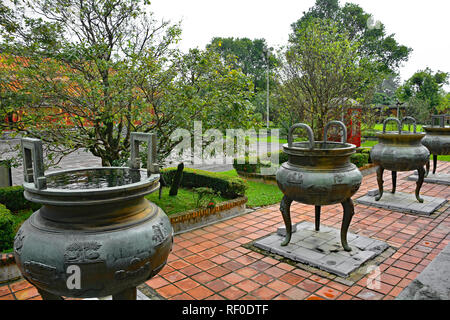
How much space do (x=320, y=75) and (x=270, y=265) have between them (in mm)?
7250

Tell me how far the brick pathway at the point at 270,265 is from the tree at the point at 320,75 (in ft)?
15.4

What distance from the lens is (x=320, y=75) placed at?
32.7 feet

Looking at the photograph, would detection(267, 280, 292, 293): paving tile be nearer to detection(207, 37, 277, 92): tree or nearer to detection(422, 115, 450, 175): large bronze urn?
detection(422, 115, 450, 175): large bronze urn

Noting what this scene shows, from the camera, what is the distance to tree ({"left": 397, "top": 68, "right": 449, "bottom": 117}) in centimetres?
2700

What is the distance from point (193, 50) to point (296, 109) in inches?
240

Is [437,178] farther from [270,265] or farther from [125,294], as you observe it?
[125,294]

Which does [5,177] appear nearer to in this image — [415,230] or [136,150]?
[136,150]

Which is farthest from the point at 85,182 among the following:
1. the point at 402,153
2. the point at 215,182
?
the point at 402,153

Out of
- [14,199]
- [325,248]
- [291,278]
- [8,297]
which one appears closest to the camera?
[8,297]

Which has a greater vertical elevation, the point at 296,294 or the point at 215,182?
the point at 215,182

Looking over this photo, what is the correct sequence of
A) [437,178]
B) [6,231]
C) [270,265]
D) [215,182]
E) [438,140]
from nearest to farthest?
[6,231], [270,265], [215,182], [438,140], [437,178]

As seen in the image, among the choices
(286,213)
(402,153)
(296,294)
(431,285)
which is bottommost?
(296,294)

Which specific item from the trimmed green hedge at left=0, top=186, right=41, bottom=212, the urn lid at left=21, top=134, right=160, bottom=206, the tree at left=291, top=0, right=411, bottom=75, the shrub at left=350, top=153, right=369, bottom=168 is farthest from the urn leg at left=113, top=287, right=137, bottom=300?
the tree at left=291, top=0, right=411, bottom=75

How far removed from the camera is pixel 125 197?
7.48 ft
